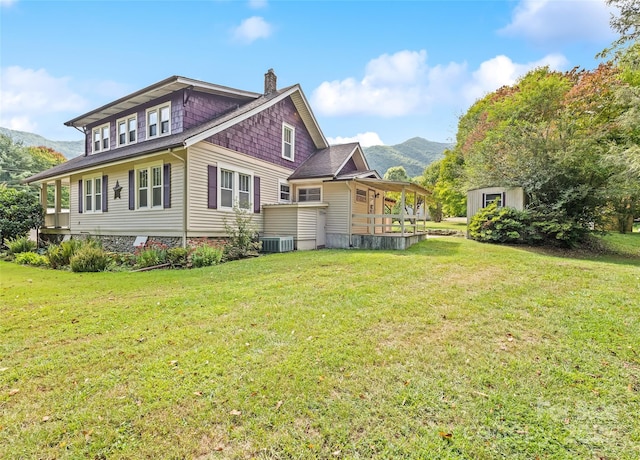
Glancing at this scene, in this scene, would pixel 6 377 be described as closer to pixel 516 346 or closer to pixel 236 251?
pixel 516 346

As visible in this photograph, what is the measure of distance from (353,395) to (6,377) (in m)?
3.33

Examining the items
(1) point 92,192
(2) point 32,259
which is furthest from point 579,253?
(1) point 92,192

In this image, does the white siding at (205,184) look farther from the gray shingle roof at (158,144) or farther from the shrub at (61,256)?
the shrub at (61,256)

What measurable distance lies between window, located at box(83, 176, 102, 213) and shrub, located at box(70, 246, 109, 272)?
5914 millimetres

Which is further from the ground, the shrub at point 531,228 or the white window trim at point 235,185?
the white window trim at point 235,185

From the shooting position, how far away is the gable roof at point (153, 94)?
472 inches

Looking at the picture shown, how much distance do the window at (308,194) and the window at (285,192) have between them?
22.2 inches

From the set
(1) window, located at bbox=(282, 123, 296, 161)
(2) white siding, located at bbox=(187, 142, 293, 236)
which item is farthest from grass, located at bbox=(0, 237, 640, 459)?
(1) window, located at bbox=(282, 123, 296, 161)

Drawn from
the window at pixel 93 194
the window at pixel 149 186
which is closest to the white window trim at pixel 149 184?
the window at pixel 149 186

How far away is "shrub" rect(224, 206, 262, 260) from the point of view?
36.0 feet

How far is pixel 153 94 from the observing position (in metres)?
12.9

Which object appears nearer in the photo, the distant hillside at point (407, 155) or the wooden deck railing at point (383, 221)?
the wooden deck railing at point (383, 221)

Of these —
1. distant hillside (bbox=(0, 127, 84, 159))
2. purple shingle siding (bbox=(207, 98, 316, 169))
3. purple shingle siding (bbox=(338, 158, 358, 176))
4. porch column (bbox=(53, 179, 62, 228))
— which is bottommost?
porch column (bbox=(53, 179, 62, 228))

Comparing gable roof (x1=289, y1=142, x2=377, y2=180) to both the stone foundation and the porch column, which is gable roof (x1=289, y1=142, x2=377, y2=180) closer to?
the stone foundation
